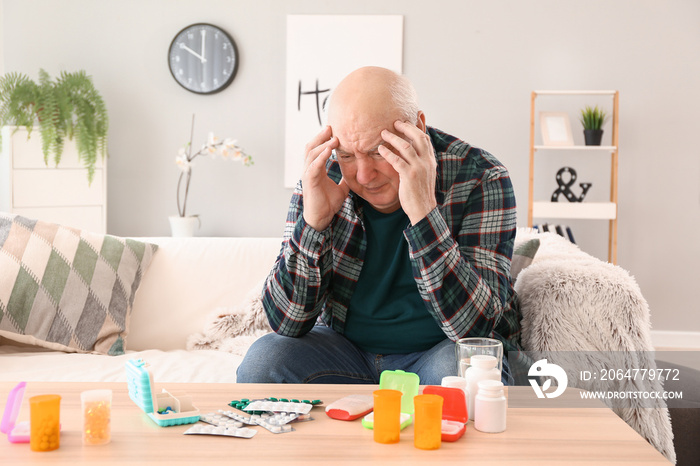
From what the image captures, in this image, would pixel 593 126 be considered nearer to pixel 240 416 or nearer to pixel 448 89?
pixel 448 89

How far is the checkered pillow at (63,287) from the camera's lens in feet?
6.48

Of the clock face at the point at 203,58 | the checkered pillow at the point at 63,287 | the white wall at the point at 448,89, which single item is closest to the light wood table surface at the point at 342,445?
the checkered pillow at the point at 63,287

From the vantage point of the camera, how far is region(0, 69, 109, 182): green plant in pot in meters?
3.61

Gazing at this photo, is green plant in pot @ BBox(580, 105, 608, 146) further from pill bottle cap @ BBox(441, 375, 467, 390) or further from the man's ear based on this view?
pill bottle cap @ BBox(441, 375, 467, 390)

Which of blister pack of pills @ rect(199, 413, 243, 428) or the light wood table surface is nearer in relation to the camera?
the light wood table surface

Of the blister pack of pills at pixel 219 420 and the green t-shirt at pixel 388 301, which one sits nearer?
the blister pack of pills at pixel 219 420

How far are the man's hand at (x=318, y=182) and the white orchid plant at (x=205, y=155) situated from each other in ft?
7.99

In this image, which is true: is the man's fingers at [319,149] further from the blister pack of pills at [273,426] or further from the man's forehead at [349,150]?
the blister pack of pills at [273,426]

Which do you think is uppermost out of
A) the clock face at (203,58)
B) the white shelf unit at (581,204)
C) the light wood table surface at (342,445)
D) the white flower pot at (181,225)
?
the clock face at (203,58)

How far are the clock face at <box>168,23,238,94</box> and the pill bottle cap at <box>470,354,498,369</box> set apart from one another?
330 cm

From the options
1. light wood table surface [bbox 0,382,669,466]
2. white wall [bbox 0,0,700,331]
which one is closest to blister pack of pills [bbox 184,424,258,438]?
light wood table surface [bbox 0,382,669,466]

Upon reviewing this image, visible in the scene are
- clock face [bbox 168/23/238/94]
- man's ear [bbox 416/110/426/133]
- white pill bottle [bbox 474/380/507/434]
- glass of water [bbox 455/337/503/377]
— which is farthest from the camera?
clock face [bbox 168/23/238/94]

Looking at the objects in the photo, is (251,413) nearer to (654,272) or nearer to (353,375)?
(353,375)

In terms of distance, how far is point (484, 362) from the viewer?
3.72ft
